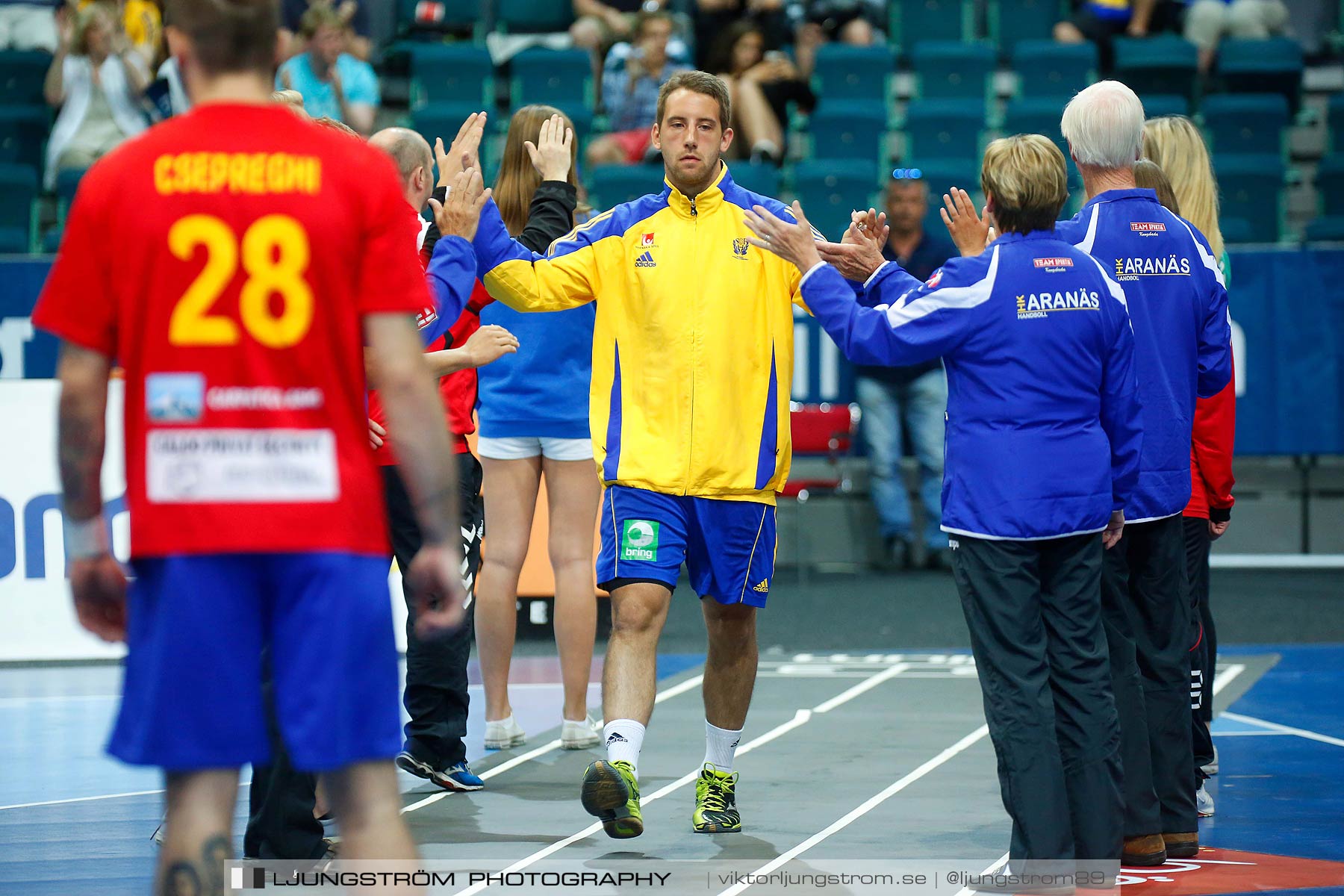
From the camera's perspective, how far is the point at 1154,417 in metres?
4.84

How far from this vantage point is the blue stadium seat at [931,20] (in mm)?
15398

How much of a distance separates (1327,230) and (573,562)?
8493 millimetres

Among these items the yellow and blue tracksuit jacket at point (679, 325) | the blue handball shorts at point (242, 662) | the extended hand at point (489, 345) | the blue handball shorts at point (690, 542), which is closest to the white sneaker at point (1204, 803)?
the blue handball shorts at point (690, 542)

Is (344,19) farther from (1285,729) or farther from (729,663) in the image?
(729,663)

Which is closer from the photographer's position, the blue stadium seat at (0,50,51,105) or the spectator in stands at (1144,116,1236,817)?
the spectator in stands at (1144,116,1236,817)

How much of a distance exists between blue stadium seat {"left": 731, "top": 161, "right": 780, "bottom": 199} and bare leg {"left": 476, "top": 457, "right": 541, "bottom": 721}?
6520mm

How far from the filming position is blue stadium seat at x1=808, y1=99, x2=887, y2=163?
1391 centimetres

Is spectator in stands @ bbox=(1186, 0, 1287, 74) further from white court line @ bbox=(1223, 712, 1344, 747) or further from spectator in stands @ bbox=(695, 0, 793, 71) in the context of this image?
white court line @ bbox=(1223, 712, 1344, 747)

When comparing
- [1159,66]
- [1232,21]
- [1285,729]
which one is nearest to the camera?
[1285,729]

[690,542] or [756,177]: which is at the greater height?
[756,177]

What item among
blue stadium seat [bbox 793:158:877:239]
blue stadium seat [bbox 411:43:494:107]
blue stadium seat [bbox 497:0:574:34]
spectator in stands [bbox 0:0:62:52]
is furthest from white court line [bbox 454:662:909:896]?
spectator in stands [bbox 0:0:62:52]

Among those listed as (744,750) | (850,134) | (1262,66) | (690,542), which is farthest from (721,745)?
(1262,66)

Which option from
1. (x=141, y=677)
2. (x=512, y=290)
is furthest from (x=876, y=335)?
(x=141, y=677)

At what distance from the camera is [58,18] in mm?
13852
